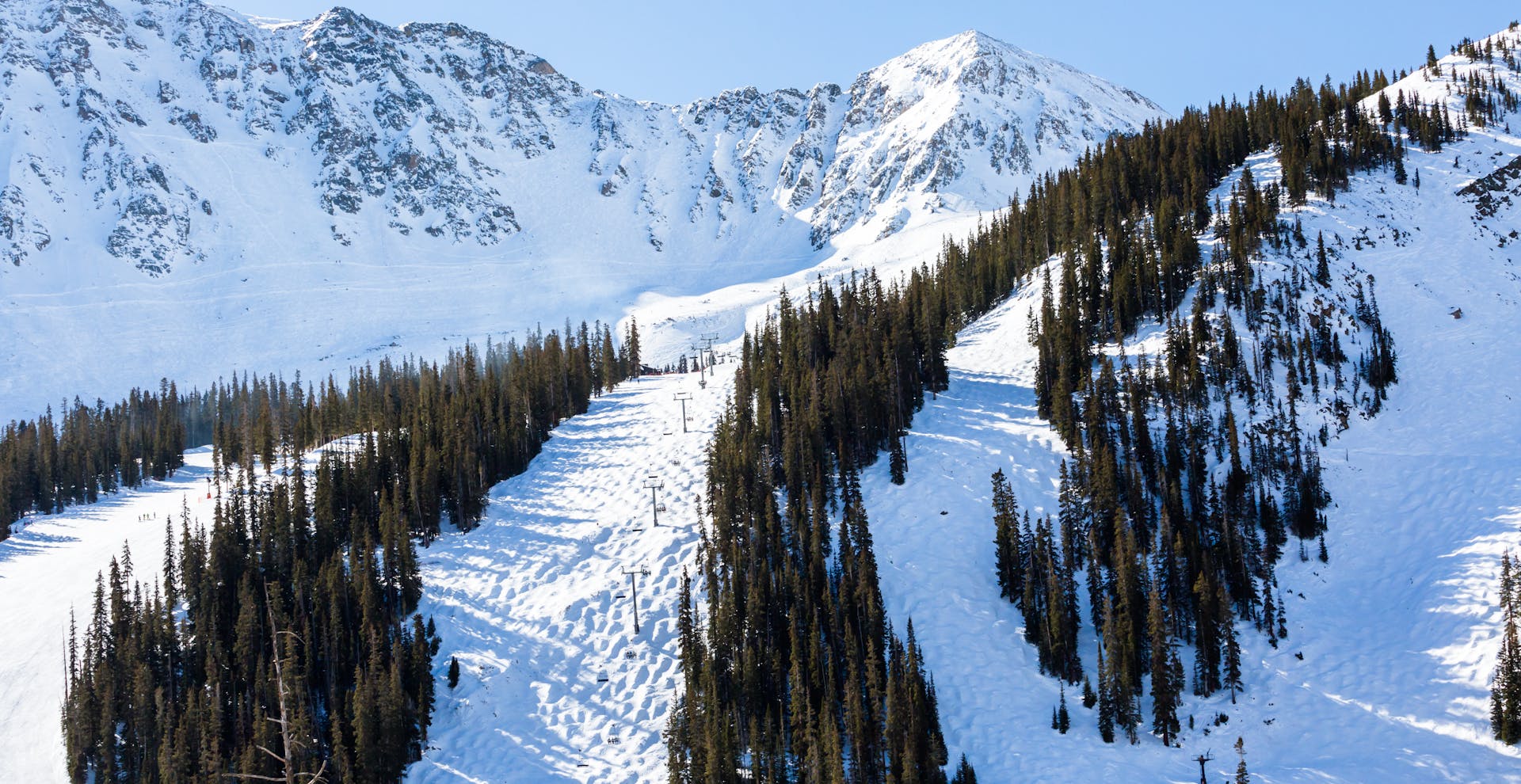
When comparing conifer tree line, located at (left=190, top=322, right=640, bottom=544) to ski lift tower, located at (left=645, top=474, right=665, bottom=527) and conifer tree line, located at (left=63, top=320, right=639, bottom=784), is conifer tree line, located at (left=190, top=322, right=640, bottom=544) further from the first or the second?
ski lift tower, located at (left=645, top=474, right=665, bottom=527)

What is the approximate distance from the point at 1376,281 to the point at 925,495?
157 ft

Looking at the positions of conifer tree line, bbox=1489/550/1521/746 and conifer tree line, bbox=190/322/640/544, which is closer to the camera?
conifer tree line, bbox=1489/550/1521/746

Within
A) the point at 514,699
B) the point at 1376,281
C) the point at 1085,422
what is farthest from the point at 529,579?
the point at 1376,281

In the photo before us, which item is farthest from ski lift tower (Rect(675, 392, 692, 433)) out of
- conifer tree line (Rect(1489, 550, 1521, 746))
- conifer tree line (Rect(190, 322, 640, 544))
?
conifer tree line (Rect(1489, 550, 1521, 746))

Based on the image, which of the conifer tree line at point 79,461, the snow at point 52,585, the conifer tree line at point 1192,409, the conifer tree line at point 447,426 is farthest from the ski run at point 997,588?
the conifer tree line at point 79,461

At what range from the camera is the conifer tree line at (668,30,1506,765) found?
56.1m

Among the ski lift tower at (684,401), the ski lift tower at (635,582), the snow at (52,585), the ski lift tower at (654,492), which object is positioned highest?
the ski lift tower at (684,401)

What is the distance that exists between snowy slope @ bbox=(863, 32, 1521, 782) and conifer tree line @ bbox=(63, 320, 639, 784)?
118 ft

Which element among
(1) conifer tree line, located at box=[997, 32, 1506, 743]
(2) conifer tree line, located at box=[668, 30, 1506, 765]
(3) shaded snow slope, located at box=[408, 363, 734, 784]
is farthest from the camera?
(3) shaded snow slope, located at box=[408, 363, 734, 784]

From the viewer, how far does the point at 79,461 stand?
129 m

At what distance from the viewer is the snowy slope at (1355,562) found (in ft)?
167

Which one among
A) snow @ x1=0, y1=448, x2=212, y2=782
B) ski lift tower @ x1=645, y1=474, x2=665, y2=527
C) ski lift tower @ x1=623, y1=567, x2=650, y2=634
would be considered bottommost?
snow @ x1=0, y1=448, x2=212, y2=782

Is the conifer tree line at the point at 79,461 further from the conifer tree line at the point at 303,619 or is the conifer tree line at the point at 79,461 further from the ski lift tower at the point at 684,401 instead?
the ski lift tower at the point at 684,401

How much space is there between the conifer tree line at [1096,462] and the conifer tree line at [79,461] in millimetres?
92463
